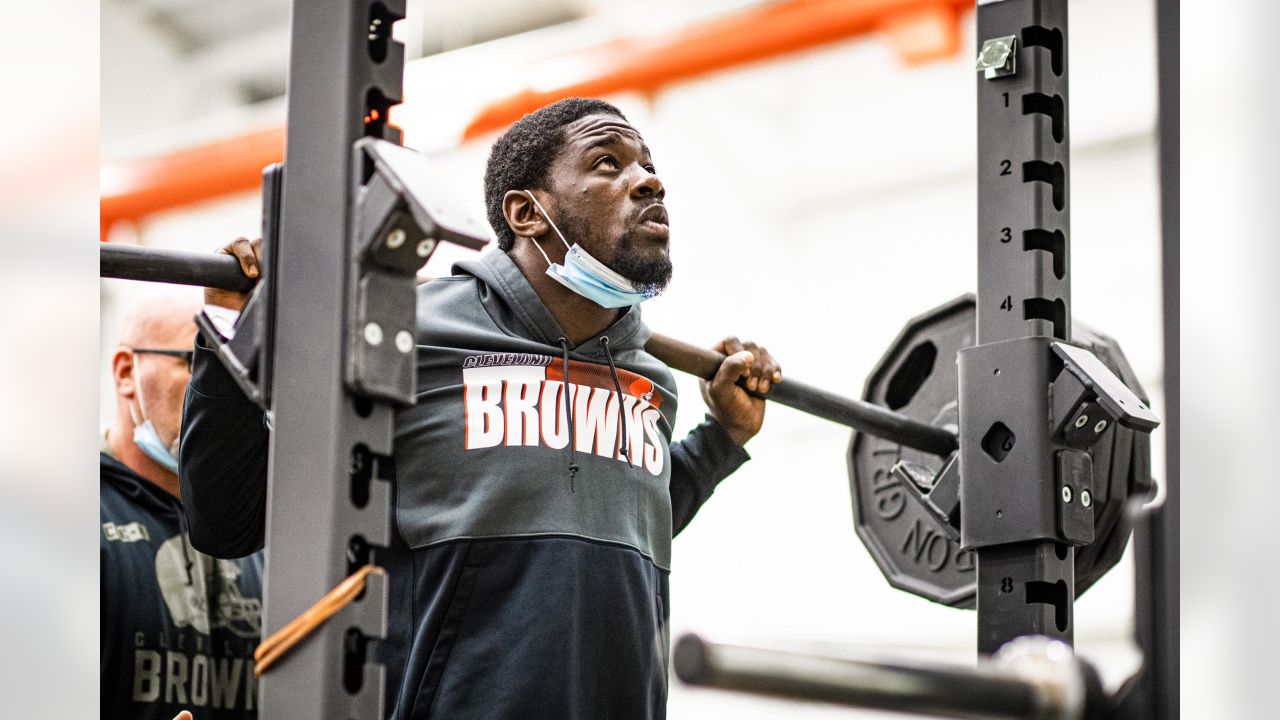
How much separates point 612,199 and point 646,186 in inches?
2.5

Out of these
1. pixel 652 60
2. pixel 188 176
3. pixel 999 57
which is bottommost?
pixel 999 57

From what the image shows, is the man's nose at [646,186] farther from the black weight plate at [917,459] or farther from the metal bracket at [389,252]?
the metal bracket at [389,252]

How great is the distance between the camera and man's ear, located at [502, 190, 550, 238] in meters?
2.54

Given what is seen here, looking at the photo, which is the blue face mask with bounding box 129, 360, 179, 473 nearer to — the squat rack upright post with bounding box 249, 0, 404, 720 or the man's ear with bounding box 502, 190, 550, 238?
the man's ear with bounding box 502, 190, 550, 238

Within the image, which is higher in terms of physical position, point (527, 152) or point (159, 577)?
point (527, 152)

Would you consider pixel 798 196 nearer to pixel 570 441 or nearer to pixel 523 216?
pixel 523 216

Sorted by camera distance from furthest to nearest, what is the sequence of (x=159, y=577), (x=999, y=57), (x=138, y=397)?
(x=138, y=397) → (x=159, y=577) → (x=999, y=57)

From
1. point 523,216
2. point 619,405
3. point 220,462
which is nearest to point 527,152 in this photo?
point 523,216

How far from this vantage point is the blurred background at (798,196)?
243 inches

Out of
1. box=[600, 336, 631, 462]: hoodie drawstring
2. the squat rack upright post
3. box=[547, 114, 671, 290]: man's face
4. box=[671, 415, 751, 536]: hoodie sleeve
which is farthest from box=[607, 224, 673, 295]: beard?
the squat rack upright post

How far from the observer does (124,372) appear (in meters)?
3.30

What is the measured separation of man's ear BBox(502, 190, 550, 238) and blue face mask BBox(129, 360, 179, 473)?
104 centimetres
